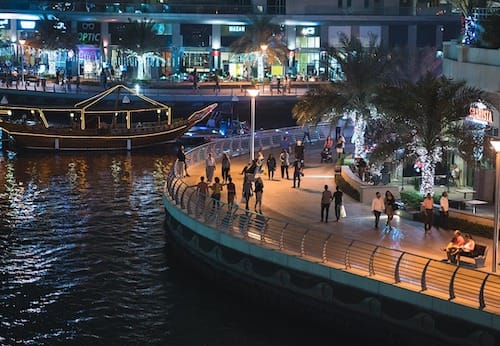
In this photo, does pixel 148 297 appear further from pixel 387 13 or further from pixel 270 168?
pixel 387 13

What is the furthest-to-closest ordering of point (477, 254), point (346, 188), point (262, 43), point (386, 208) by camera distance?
Result: point (262, 43), point (346, 188), point (386, 208), point (477, 254)

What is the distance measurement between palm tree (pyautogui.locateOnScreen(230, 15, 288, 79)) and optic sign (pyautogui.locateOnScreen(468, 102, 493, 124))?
2294 inches

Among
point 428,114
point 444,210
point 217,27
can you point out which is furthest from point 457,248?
point 217,27

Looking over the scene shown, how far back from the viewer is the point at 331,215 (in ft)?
121

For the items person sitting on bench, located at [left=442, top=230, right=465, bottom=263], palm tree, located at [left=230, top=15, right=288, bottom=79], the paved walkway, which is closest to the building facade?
palm tree, located at [left=230, top=15, right=288, bottom=79]

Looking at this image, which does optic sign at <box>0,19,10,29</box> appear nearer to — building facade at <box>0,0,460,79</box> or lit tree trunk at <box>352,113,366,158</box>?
building facade at <box>0,0,460,79</box>

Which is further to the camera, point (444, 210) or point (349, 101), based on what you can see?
point (349, 101)

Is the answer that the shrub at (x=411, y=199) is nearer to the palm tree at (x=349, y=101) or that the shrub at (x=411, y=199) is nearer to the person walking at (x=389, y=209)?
the person walking at (x=389, y=209)

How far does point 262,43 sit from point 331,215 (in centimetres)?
6332

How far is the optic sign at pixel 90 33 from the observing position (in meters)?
109

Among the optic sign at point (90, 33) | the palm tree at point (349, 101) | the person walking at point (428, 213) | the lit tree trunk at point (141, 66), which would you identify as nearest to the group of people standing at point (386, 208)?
the person walking at point (428, 213)

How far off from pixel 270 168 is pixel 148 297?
14079 mm

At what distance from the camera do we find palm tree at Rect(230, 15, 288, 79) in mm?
98500

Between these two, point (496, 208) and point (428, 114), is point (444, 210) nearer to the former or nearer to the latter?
point (428, 114)
